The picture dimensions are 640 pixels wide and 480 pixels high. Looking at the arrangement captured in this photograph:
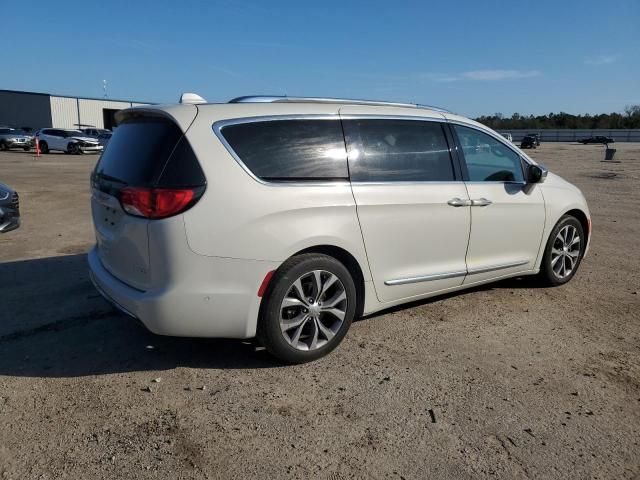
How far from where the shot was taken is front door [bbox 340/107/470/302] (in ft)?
12.8

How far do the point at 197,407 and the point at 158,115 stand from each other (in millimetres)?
1893

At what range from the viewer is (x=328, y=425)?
2.97 meters

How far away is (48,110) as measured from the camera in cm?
5359

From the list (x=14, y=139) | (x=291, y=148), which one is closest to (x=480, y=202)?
(x=291, y=148)

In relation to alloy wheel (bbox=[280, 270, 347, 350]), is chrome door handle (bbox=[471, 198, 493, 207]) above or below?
above

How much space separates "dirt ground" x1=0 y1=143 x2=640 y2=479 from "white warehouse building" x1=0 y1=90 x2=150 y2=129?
56144mm

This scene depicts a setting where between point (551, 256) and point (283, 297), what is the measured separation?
10.6 ft

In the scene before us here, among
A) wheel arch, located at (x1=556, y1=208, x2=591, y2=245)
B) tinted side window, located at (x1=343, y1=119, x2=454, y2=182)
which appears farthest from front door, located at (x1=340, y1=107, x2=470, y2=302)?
wheel arch, located at (x1=556, y1=208, x2=591, y2=245)

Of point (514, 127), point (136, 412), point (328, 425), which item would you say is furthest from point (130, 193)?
point (514, 127)

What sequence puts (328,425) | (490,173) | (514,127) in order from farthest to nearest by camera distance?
(514,127), (490,173), (328,425)

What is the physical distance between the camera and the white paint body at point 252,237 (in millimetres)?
3229

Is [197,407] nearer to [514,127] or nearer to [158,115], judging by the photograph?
[158,115]

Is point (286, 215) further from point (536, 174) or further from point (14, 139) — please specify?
point (14, 139)

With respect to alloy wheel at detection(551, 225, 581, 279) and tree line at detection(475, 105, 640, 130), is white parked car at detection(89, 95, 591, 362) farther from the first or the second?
tree line at detection(475, 105, 640, 130)
